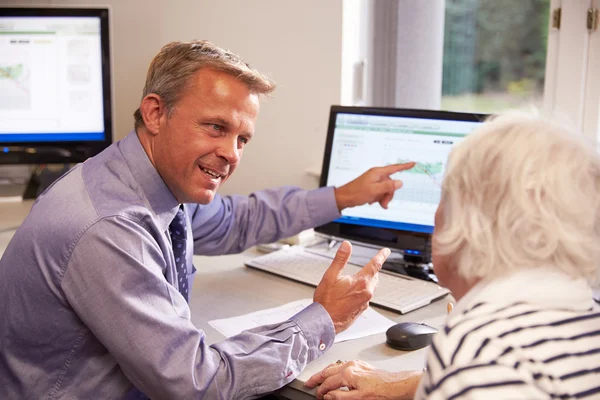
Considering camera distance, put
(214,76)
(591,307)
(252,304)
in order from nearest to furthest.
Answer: (591,307)
(214,76)
(252,304)

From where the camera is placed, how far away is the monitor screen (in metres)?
2.34

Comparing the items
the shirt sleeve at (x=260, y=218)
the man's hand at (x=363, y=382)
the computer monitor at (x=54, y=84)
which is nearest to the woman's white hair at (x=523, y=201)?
the man's hand at (x=363, y=382)

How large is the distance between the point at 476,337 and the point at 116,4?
87.4 inches

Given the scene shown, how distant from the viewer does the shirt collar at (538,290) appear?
0.84 m

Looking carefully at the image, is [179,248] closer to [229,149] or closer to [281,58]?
[229,149]

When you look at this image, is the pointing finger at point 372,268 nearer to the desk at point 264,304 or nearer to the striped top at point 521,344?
the desk at point 264,304

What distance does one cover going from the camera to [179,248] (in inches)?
56.9

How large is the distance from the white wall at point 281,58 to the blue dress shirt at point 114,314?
0.90 m

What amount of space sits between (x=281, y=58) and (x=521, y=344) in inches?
63.6

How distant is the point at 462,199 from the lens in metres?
0.90

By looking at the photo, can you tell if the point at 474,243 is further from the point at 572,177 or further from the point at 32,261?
the point at 32,261

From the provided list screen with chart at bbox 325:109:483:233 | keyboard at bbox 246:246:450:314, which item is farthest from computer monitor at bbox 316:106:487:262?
keyboard at bbox 246:246:450:314

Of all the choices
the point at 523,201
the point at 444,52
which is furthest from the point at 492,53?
the point at 523,201

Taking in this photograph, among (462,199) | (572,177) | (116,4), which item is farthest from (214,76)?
(116,4)
